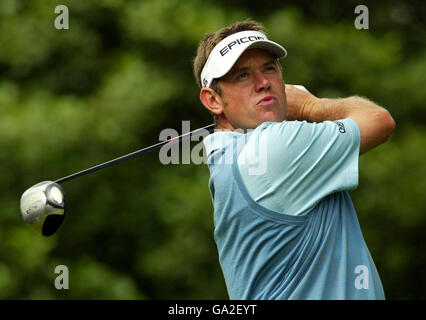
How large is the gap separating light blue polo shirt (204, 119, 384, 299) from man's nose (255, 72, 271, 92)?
178mm

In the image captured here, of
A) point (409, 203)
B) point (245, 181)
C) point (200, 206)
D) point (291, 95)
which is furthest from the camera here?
point (409, 203)

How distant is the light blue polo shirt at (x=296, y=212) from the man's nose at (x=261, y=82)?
18cm

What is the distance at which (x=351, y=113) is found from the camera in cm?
254

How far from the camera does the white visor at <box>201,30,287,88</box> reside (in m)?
2.58

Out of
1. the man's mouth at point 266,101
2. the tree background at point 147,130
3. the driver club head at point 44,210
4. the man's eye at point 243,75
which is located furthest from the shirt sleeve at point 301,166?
the tree background at point 147,130

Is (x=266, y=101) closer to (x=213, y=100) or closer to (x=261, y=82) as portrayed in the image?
(x=261, y=82)

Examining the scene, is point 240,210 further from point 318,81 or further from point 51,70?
point 51,70

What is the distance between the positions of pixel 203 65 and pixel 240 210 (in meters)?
0.59

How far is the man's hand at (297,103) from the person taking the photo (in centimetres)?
270

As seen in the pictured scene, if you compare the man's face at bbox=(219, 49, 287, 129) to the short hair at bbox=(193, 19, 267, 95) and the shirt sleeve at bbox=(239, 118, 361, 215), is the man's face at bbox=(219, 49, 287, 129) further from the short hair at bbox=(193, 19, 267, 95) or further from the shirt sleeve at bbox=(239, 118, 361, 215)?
the shirt sleeve at bbox=(239, 118, 361, 215)

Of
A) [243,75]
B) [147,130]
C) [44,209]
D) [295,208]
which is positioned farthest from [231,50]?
[147,130]

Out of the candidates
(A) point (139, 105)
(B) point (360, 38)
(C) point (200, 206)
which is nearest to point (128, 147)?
(A) point (139, 105)

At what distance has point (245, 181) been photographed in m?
2.38

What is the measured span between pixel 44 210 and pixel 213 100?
2.17 ft
